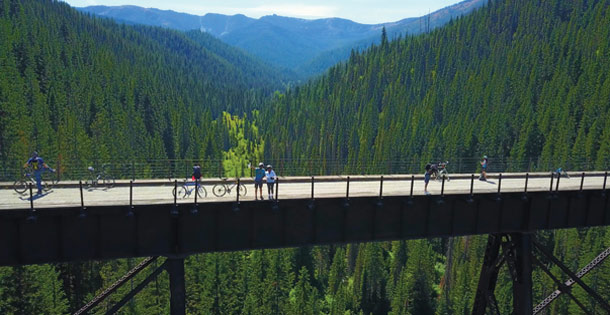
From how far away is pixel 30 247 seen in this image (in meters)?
15.3

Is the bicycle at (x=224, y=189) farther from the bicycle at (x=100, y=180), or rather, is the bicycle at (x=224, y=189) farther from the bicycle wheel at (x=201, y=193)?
the bicycle at (x=100, y=180)

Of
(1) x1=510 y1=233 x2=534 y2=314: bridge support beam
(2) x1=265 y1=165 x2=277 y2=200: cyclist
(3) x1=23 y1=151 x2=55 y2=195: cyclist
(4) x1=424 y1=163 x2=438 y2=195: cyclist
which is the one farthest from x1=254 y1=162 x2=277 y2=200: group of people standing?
(1) x1=510 y1=233 x2=534 y2=314: bridge support beam

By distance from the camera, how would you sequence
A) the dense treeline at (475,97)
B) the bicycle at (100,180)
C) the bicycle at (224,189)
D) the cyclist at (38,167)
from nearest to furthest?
the cyclist at (38,167)
the bicycle at (224,189)
the bicycle at (100,180)
the dense treeline at (475,97)

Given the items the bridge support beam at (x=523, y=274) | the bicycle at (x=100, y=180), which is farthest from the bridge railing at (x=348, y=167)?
the bridge support beam at (x=523, y=274)

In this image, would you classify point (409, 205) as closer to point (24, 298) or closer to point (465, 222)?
point (465, 222)

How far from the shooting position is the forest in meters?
51.5

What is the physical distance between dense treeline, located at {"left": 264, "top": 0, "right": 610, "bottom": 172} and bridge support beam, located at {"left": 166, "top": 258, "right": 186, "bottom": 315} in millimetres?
44608

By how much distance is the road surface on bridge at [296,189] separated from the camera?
1744 cm

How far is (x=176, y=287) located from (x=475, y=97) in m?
125

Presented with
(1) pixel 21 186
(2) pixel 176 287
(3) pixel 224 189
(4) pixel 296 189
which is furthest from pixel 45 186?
(4) pixel 296 189

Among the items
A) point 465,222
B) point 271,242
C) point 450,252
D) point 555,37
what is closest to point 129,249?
point 271,242

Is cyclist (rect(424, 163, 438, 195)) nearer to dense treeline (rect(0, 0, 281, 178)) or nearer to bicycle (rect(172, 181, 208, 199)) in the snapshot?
bicycle (rect(172, 181, 208, 199))

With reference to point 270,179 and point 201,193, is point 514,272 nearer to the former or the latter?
point 270,179

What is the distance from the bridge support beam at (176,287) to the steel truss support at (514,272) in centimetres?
1411
